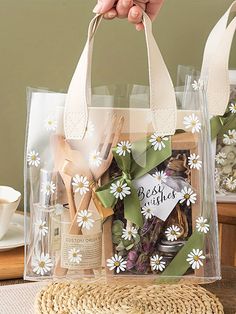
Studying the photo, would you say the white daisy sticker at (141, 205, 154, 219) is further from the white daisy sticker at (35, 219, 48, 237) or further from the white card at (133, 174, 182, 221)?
the white daisy sticker at (35, 219, 48, 237)

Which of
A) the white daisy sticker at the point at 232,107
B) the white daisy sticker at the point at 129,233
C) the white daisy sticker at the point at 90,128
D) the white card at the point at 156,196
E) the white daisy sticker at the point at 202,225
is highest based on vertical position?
the white daisy sticker at the point at 232,107

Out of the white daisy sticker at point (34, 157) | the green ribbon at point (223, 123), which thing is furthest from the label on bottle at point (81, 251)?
the green ribbon at point (223, 123)

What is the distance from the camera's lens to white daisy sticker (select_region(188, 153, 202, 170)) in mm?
847

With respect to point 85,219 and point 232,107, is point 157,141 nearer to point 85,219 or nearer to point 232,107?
point 85,219

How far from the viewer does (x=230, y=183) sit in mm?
1253

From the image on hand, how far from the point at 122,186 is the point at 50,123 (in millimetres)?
129

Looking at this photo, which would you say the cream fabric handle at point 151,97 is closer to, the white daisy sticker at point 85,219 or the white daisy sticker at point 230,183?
the white daisy sticker at point 85,219

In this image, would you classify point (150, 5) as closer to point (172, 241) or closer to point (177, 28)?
point (172, 241)

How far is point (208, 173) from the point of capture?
0.86 meters

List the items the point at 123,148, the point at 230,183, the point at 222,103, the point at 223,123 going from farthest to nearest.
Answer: the point at 230,183 → the point at 223,123 → the point at 222,103 → the point at 123,148

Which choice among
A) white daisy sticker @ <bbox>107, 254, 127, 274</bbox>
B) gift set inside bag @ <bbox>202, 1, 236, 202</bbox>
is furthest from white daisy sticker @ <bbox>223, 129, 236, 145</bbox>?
white daisy sticker @ <bbox>107, 254, 127, 274</bbox>

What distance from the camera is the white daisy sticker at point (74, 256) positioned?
85 centimetres

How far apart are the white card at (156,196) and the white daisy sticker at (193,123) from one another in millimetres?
84

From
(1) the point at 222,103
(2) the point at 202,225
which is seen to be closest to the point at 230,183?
(1) the point at 222,103
